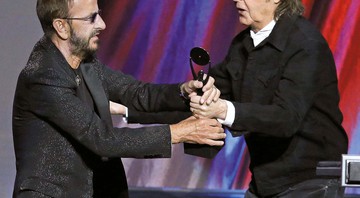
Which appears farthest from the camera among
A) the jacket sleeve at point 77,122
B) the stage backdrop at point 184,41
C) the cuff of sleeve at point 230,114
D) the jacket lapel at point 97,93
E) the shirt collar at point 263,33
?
the stage backdrop at point 184,41

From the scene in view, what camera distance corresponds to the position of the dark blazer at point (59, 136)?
11.0 ft

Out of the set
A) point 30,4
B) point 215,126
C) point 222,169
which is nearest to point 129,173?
point 222,169

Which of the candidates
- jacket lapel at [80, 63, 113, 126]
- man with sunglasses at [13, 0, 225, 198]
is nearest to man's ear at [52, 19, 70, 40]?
man with sunglasses at [13, 0, 225, 198]

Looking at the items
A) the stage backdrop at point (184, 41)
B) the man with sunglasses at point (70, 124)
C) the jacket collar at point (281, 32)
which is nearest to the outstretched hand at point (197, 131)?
the man with sunglasses at point (70, 124)

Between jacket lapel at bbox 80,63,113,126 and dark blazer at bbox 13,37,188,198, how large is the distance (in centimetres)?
5

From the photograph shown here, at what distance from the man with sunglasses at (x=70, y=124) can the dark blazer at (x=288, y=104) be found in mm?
198

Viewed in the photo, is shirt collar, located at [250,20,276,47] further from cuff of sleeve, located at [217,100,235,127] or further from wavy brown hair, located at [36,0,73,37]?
wavy brown hair, located at [36,0,73,37]

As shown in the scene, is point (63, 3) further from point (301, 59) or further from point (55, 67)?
point (301, 59)

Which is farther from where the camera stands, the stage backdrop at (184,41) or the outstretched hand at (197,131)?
the stage backdrop at (184,41)

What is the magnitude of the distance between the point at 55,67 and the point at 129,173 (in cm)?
241

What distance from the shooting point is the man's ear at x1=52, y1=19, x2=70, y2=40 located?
3482 millimetres

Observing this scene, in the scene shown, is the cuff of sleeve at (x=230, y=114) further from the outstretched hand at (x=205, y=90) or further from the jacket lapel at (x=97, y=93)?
the jacket lapel at (x=97, y=93)

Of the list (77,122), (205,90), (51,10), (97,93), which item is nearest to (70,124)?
(77,122)

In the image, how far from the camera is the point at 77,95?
347 cm
